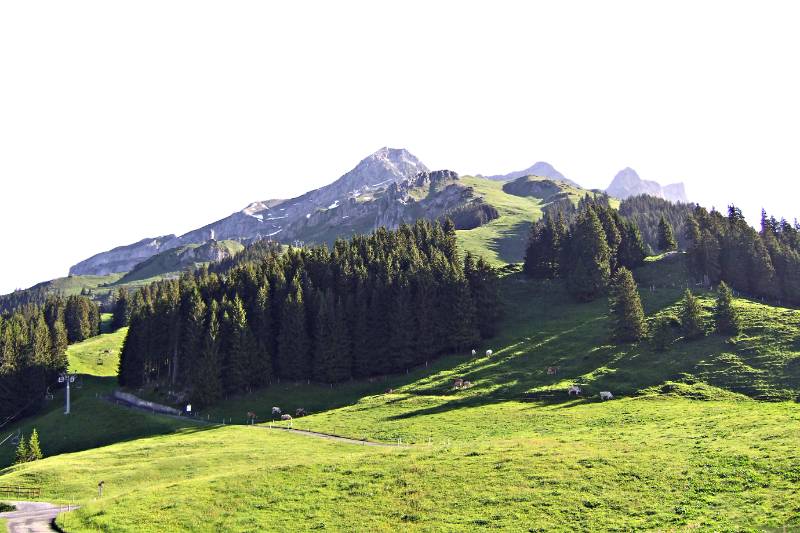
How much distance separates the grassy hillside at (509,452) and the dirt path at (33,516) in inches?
77.4

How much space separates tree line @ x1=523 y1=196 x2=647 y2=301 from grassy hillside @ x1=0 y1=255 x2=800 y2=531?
15948 mm

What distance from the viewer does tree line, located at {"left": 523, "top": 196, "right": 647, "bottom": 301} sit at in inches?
4887

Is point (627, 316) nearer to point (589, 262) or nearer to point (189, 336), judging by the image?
point (589, 262)

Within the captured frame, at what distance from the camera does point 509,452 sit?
45.8 meters

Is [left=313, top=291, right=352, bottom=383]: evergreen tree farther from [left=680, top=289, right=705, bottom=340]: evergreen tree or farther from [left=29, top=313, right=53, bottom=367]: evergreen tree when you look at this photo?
[left=29, top=313, right=53, bottom=367]: evergreen tree

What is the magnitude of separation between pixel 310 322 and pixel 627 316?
207ft

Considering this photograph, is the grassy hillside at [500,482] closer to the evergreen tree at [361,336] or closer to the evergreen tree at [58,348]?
the evergreen tree at [361,336]

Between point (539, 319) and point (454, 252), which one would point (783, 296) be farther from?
point (454, 252)

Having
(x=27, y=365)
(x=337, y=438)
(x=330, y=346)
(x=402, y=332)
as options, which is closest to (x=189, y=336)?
(x=330, y=346)

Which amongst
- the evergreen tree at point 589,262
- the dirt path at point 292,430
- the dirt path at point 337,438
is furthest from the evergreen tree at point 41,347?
the evergreen tree at point 589,262


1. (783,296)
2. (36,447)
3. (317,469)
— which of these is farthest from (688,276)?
(36,447)

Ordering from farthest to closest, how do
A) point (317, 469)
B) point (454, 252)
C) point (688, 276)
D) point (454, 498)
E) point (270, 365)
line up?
point (454, 252), point (688, 276), point (270, 365), point (317, 469), point (454, 498)

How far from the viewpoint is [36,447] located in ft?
261

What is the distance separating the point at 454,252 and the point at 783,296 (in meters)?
73.7
